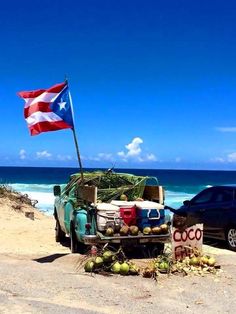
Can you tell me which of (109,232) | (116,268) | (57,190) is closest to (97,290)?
(116,268)

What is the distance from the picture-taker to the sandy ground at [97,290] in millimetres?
6570

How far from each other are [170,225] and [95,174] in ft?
6.97

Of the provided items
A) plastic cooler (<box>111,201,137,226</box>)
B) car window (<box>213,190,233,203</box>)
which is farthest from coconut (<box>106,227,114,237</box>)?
car window (<box>213,190,233,203</box>)

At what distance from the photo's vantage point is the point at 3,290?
7.11 metres

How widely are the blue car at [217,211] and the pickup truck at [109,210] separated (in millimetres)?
1607

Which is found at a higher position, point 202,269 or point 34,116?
point 34,116

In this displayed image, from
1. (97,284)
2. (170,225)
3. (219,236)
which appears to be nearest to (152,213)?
(170,225)

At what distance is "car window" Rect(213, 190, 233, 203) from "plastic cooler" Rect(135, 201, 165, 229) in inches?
122

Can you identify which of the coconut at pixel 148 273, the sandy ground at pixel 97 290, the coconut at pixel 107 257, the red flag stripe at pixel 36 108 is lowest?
the sandy ground at pixel 97 290

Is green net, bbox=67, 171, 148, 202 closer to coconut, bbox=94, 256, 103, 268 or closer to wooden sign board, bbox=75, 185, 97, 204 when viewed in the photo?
wooden sign board, bbox=75, 185, 97, 204

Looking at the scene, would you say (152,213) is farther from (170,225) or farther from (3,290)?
(3,290)

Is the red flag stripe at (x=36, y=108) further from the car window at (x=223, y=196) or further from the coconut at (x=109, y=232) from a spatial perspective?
the car window at (x=223, y=196)

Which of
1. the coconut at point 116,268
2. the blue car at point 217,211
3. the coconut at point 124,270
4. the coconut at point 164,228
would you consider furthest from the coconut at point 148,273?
the blue car at point 217,211

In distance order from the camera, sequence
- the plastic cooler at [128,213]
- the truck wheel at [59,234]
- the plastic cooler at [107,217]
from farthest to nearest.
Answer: the truck wheel at [59,234] → the plastic cooler at [128,213] → the plastic cooler at [107,217]
